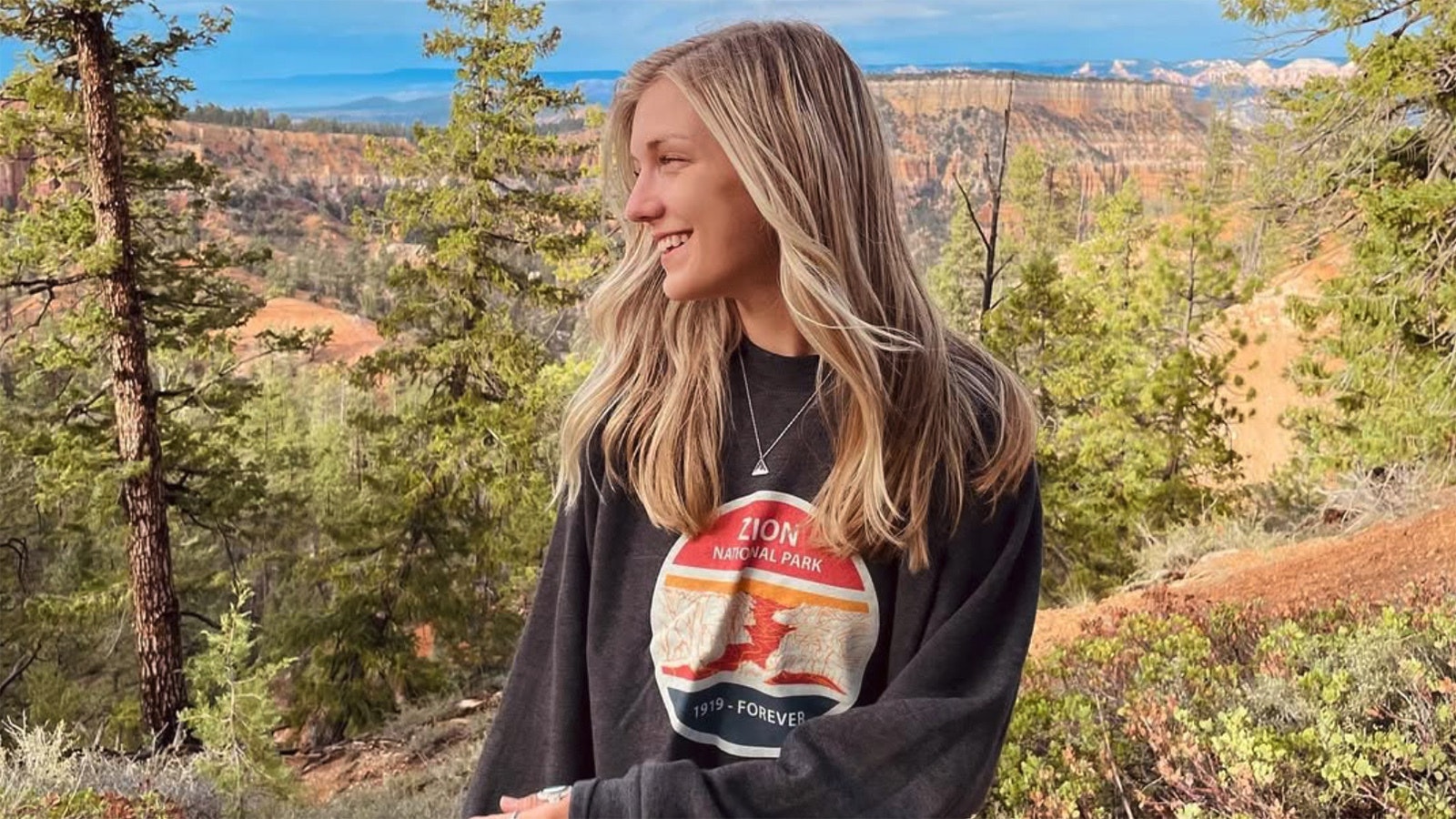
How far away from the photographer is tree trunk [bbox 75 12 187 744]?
9.62 metres

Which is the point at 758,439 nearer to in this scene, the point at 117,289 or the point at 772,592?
the point at 772,592

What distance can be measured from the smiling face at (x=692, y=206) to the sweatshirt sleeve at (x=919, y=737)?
0.47m

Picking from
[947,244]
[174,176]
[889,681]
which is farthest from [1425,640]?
[947,244]

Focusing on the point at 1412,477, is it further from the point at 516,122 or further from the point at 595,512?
the point at 595,512

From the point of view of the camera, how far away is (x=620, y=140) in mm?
1765

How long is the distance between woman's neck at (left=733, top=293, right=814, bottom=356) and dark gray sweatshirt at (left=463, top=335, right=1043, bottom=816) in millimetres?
18

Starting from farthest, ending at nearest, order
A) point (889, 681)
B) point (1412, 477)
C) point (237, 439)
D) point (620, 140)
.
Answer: point (237, 439)
point (1412, 477)
point (620, 140)
point (889, 681)

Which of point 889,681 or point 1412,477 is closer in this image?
point 889,681

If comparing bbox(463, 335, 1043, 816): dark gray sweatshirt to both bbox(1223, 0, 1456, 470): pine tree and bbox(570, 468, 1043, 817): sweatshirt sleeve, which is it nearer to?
bbox(570, 468, 1043, 817): sweatshirt sleeve

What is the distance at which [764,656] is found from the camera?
4.98 feet

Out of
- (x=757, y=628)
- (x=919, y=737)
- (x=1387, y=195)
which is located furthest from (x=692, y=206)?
(x=1387, y=195)

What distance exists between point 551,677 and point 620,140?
875 millimetres

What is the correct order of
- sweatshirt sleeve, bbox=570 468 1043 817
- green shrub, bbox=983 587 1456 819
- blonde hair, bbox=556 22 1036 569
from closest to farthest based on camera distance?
1. sweatshirt sleeve, bbox=570 468 1043 817
2. blonde hair, bbox=556 22 1036 569
3. green shrub, bbox=983 587 1456 819

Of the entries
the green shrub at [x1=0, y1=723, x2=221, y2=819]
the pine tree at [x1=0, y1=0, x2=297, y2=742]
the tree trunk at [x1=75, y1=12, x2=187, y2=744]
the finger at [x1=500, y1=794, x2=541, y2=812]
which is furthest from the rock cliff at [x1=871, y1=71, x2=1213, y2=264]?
the finger at [x1=500, y1=794, x2=541, y2=812]
